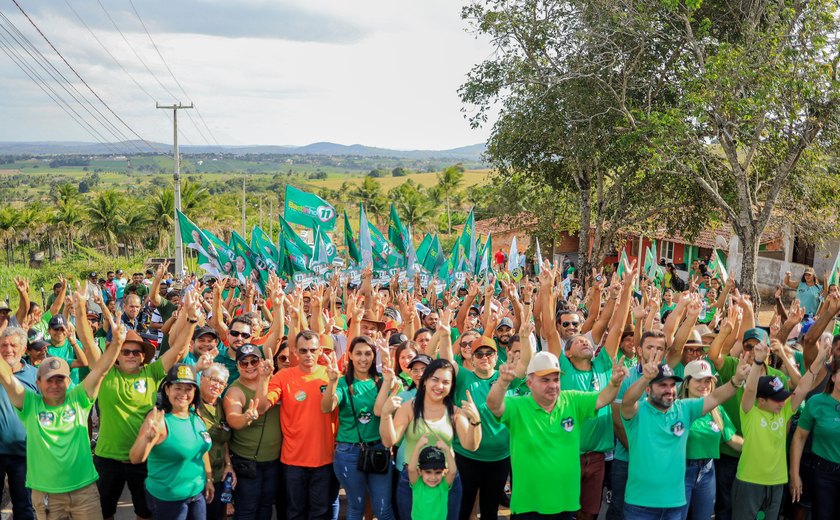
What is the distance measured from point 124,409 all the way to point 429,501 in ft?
7.61

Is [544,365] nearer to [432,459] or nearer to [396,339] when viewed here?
[432,459]

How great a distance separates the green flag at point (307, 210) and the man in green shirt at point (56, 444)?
25.7 feet

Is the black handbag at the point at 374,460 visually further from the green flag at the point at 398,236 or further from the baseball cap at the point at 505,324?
the green flag at the point at 398,236

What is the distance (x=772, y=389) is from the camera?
4875mm

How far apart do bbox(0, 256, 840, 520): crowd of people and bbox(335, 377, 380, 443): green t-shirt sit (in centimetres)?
1

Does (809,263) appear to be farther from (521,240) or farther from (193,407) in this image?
(193,407)

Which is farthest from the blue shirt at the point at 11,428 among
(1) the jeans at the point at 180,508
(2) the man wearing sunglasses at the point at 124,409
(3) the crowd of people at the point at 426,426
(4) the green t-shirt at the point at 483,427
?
(4) the green t-shirt at the point at 483,427

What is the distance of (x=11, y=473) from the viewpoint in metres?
5.48

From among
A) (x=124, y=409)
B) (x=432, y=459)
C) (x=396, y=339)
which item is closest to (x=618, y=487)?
(x=432, y=459)

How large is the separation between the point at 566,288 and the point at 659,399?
8.71 m

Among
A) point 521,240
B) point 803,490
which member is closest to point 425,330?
point 803,490

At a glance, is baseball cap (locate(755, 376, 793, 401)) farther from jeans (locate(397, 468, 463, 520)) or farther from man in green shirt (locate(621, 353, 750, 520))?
jeans (locate(397, 468, 463, 520))

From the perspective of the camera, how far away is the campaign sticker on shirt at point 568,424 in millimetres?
4478

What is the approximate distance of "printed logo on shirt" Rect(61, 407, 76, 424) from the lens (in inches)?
186
